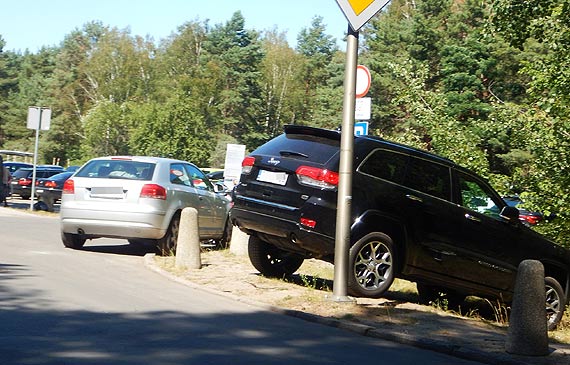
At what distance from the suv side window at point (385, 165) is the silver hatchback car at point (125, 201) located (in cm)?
486

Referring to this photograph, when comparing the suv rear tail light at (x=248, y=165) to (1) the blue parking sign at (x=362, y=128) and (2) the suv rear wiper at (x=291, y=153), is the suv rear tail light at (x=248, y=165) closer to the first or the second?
(2) the suv rear wiper at (x=291, y=153)

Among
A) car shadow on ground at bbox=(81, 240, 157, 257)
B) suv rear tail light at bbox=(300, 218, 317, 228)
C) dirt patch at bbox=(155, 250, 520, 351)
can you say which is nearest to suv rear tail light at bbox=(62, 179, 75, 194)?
car shadow on ground at bbox=(81, 240, 157, 257)

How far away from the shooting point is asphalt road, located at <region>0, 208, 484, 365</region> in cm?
653

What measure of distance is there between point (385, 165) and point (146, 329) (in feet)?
14.2

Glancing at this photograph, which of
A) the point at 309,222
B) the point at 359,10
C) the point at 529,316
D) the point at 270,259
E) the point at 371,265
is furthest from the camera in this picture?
the point at 270,259

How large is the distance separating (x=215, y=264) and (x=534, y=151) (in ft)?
18.9

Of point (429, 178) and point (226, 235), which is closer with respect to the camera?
point (429, 178)

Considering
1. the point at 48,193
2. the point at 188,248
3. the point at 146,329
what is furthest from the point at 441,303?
the point at 48,193

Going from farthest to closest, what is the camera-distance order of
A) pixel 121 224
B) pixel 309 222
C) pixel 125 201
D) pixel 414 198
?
pixel 125 201 < pixel 121 224 < pixel 414 198 < pixel 309 222

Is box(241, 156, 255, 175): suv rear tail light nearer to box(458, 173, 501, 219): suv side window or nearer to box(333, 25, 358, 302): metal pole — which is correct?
box(333, 25, 358, 302): metal pole

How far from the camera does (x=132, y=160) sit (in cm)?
1499

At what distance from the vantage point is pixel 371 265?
34.2 ft

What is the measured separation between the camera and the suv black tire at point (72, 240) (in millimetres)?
15250

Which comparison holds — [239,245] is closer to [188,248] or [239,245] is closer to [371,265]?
[188,248]
